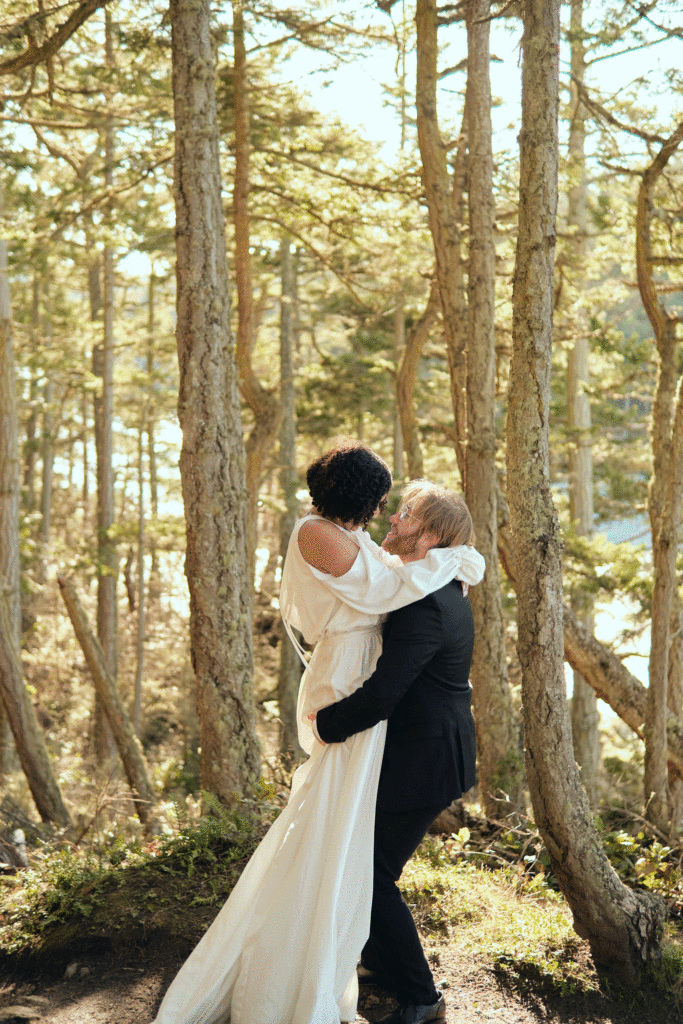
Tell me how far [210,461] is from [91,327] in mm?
11535

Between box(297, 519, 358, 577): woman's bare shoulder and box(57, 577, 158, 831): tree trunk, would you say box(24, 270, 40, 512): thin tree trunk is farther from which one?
box(297, 519, 358, 577): woman's bare shoulder

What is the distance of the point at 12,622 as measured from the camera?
9.44m

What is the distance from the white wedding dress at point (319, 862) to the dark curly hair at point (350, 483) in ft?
0.36

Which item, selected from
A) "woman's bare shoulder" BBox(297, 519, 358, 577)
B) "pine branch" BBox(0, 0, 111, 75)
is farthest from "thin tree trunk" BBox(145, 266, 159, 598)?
"woman's bare shoulder" BBox(297, 519, 358, 577)

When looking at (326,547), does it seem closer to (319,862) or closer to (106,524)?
(319,862)

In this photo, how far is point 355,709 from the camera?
3.06m

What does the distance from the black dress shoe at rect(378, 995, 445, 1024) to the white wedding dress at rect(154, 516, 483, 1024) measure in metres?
0.19

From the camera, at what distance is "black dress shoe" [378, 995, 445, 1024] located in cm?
329

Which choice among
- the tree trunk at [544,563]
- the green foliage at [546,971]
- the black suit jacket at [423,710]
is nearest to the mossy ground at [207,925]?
the green foliage at [546,971]

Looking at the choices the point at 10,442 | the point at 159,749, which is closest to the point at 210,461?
the point at 10,442

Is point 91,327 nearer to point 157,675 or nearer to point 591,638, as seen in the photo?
point 157,675

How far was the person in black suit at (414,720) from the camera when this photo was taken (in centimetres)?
304

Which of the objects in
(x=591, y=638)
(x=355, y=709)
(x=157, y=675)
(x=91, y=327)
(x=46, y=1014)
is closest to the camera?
(x=355, y=709)

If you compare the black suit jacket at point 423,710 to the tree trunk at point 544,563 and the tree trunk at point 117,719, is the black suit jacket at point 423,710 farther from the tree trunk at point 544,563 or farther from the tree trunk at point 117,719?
the tree trunk at point 117,719
